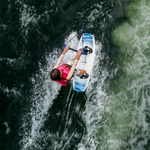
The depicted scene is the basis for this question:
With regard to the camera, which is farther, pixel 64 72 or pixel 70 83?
pixel 70 83

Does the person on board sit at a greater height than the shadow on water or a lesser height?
greater

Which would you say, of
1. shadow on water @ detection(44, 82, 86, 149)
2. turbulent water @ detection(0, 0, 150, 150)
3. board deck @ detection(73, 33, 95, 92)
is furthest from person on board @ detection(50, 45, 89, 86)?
turbulent water @ detection(0, 0, 150, 150)

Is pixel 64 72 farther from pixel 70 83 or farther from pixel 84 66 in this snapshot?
pixel 70 83

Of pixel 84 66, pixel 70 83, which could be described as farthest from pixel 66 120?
pixel 84 66

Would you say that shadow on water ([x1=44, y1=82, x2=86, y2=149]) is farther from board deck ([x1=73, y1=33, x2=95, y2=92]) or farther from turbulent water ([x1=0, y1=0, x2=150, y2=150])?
board deck ([x1=73, y1=33, x2=95, y2=92])

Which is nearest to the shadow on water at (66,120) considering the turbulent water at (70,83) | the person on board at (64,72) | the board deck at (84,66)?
the turbulent water at (70,83)

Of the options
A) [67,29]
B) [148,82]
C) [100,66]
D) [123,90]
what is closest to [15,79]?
[67,29]

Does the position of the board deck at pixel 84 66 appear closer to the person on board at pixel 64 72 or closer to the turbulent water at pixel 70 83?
the person on board at pixel 64 72

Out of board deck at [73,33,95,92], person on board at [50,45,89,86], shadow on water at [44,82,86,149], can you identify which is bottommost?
shadow on water at [44,82,86,149]

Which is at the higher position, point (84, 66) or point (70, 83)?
point (84, 66)
